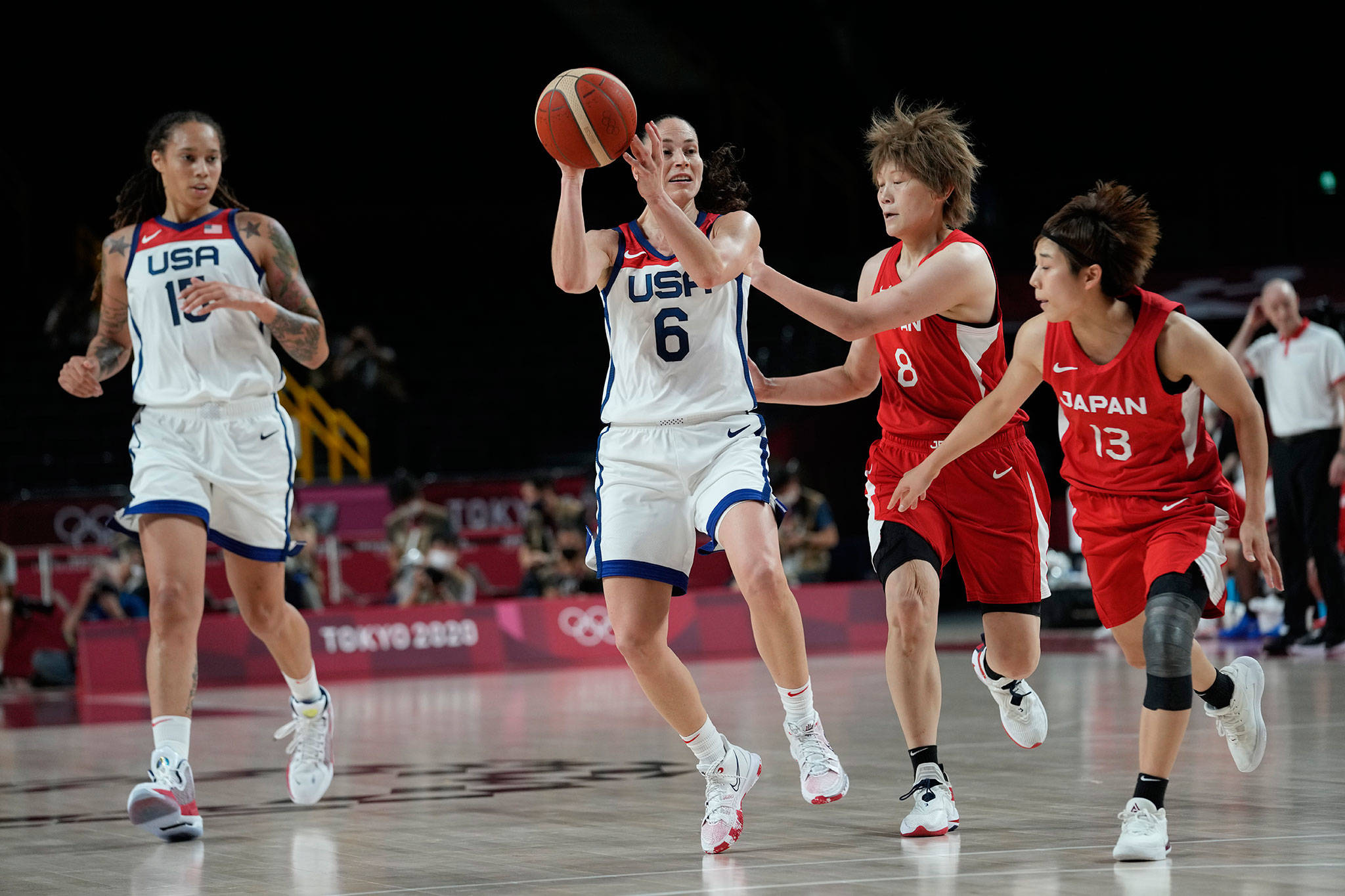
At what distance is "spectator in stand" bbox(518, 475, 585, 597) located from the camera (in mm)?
13820

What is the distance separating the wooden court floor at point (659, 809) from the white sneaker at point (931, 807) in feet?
0.15

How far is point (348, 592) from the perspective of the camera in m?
15.0

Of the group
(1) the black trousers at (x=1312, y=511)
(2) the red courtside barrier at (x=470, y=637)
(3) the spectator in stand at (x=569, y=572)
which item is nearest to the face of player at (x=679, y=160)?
(1) the black trousers at (x=1312, y=511)

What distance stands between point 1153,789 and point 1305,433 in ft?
20.6

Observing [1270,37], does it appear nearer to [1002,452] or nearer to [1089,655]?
[1089,655]

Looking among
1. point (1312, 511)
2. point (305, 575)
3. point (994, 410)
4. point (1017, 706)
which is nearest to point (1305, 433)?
point (1312, 511)

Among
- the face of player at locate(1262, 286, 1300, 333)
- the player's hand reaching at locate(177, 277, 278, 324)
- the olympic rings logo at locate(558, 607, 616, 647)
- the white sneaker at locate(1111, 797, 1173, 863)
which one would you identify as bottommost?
the white sneaker at locate(1111, 797, 1173, 863)

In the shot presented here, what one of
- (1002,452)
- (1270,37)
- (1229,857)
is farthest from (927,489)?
(1270,37)

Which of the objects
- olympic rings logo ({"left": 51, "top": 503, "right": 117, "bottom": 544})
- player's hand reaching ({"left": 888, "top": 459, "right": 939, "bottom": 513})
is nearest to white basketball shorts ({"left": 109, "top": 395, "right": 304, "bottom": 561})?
player's hand reaching ({"left": 888, "top": 459, "right": 939, "bottom": 513})

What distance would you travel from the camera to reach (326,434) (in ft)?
63.1

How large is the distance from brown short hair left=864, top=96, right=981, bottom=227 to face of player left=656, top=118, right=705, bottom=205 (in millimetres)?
615

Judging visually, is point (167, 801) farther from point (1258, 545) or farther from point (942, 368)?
point (1258, 545)

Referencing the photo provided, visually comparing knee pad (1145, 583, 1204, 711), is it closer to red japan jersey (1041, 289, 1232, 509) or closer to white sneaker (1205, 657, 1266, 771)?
red japan jersey (1041, 289, 1232, 509)

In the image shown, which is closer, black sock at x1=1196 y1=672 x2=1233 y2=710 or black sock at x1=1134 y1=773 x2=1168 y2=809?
black sock at x1=1134 y1=773 x2=1168 y2=809
